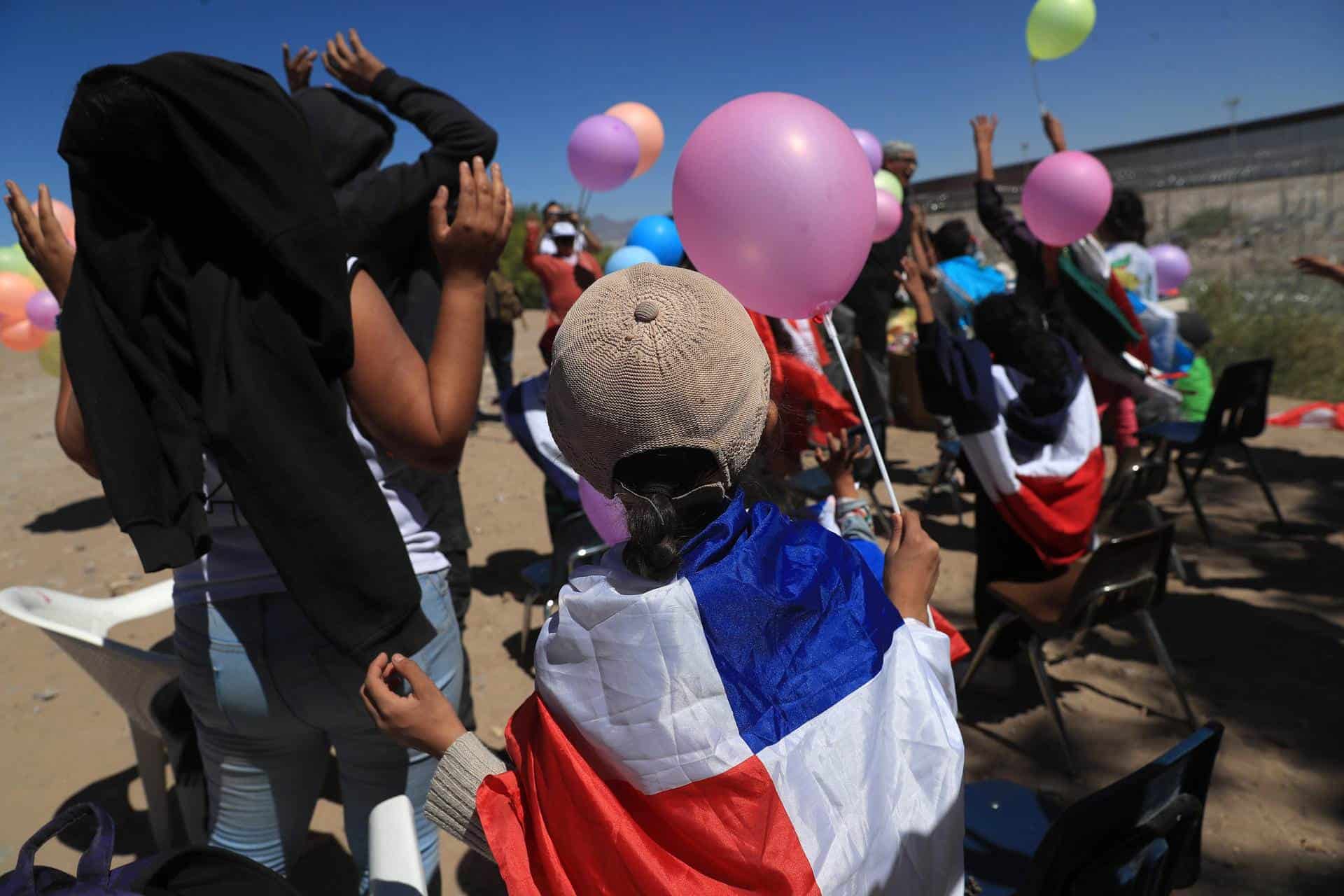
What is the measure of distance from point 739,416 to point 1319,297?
12.0 metres

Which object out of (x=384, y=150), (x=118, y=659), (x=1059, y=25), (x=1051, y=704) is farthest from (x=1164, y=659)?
(x=1059, y=25)

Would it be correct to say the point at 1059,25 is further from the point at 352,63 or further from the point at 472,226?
the point at 472,226

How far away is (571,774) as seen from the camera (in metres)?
1.05

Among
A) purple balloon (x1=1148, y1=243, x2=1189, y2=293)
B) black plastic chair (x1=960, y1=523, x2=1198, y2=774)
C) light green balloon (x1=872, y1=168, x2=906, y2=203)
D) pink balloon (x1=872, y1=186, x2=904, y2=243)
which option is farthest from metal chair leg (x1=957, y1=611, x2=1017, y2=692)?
purple balloon (x1=1148, y1=243, x2=1189, y2=293)

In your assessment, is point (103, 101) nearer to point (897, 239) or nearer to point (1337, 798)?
point (1337, 798)

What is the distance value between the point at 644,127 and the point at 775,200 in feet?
14.8

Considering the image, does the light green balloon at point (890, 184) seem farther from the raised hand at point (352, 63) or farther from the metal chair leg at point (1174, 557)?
the raised hand at point (352, 63)

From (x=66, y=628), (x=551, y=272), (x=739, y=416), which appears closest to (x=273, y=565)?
(x=739, y=416)

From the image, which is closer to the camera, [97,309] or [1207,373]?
[97,309]

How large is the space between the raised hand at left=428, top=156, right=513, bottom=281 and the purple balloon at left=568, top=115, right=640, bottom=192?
3.92 meters

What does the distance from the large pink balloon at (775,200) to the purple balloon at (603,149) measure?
11.1 ft

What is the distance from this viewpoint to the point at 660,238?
4.11m

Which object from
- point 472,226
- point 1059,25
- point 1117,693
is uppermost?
→ point 1059,25

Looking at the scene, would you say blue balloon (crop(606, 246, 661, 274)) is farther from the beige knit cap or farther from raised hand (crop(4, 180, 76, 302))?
the beige knit cap
